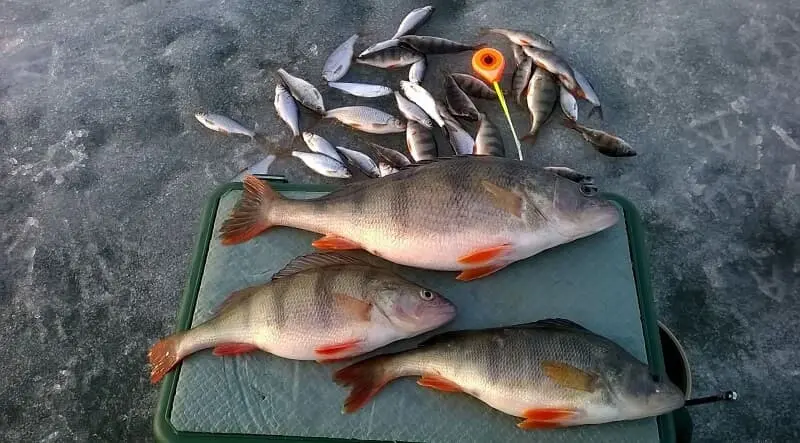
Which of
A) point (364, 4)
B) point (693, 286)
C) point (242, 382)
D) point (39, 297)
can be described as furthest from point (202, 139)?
point (693, 286)

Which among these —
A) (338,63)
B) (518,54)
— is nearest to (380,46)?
(338,63)

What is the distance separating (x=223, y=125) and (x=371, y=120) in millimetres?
709

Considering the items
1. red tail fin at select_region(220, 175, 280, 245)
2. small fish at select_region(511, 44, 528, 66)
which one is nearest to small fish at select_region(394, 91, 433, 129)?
small fish at select_region(511, 44, 528, 66)

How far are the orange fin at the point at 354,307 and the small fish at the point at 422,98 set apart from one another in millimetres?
1445

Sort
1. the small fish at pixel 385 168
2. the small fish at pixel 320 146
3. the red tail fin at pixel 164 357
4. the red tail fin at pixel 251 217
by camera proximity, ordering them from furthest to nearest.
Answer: the small fish at pixel 320 146
the small fish at pixel 385 168
the red tail fin at pixel 251 217
the red tail fin at pixel 164 357

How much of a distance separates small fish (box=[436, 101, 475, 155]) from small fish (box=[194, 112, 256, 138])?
0.93 metres

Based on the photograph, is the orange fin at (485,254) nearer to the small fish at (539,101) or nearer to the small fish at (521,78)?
the small fish at (539,101)

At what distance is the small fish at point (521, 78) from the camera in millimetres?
3184

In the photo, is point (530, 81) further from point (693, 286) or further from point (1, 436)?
point (1, 436)

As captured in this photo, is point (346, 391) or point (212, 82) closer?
point (346, 391)

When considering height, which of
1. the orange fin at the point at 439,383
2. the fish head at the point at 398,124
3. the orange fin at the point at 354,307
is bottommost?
the fish head at the point at 398,124

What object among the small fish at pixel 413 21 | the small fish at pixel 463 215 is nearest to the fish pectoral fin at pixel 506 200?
the small fish at pixel 463 215

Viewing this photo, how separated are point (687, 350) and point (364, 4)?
2.49 m

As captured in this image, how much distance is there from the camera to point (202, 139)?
10.3ft
